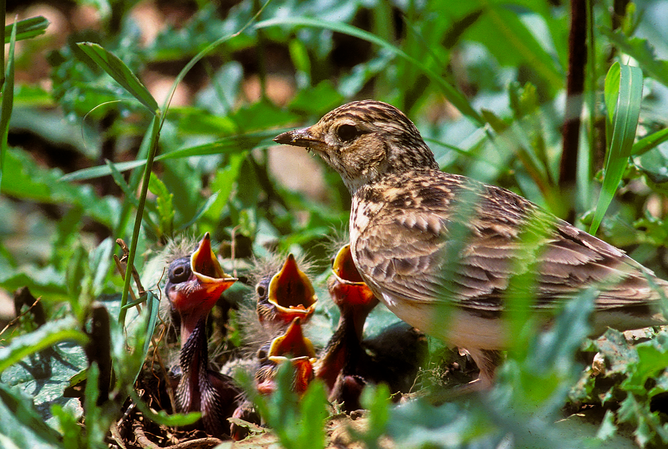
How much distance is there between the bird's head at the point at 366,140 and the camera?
11.4 feet

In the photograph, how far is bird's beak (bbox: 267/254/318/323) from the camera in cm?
311

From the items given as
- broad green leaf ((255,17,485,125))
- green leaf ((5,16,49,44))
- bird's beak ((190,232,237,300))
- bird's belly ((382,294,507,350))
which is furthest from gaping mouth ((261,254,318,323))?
green leaf ((5,16,49,44))

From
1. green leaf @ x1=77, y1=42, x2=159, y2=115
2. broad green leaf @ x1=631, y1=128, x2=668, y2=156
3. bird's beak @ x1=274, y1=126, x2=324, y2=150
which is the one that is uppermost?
green leaf @ x1=77, y1=42, x2=159, y2=115

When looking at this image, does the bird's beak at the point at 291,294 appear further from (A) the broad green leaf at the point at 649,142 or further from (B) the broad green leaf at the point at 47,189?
(B) the broad green leaf at the point at 47,189

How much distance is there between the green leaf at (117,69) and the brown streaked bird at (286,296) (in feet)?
3.09

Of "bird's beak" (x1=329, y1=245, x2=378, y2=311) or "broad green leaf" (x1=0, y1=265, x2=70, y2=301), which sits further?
"broad green leaf" (x1=0, y1=265, x2=70, y2=301)

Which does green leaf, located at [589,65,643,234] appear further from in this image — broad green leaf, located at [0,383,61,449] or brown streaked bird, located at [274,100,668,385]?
broad green leaf, located at [0,383,61,449]

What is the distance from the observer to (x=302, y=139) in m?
3.51

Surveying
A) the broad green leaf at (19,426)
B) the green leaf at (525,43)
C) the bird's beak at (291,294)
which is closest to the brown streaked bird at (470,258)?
the bird's beak at (291,294)

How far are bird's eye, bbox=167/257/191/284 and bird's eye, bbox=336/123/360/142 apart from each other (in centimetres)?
97

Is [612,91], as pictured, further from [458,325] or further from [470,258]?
[458,325]

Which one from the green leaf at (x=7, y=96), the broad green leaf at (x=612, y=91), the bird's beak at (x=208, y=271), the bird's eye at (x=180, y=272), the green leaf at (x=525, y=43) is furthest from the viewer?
the green leaf at (x=525, y=43)

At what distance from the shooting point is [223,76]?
5.45 meters

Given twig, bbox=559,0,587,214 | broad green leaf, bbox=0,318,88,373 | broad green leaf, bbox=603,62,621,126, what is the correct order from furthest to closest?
twig, bbox=559,0,587,214 < broad green leaf, bbox=603,62,621,126 < broad green leaf, bbox=0,318,88,373
